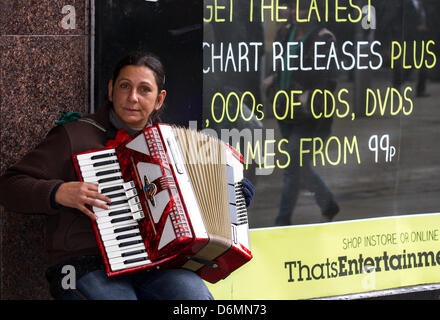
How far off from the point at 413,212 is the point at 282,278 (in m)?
1.05

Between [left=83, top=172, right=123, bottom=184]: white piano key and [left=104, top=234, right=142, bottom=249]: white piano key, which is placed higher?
[left=83, top=172, right=123, bottom=184]: white piano key

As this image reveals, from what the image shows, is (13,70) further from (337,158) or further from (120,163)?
(337,158)

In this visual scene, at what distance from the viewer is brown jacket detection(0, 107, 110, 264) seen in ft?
11.0

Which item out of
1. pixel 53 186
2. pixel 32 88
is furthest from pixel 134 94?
pixel 32 88

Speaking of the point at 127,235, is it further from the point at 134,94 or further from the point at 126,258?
the point at 134,94

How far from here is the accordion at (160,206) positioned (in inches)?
127

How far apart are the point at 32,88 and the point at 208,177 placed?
120cm

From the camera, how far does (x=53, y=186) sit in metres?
3.35

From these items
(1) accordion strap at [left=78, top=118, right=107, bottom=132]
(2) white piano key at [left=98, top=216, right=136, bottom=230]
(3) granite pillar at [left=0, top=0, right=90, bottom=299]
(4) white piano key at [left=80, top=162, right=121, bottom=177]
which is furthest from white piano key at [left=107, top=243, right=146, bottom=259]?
(3) granite pillar at [left=0, top=0, right=90, bottom=299]

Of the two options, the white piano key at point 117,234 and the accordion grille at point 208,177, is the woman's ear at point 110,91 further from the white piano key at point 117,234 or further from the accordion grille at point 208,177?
the white piano key at point 117,234

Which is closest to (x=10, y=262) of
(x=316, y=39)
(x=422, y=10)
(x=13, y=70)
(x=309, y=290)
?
(x=13, y=70)

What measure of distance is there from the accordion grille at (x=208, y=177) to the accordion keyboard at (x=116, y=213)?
0.28m

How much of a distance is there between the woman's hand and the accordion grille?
1.32ft

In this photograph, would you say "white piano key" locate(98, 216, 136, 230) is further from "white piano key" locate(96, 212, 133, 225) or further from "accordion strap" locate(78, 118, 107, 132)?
"accordion strap" locate(78, 118, 107, 132)
